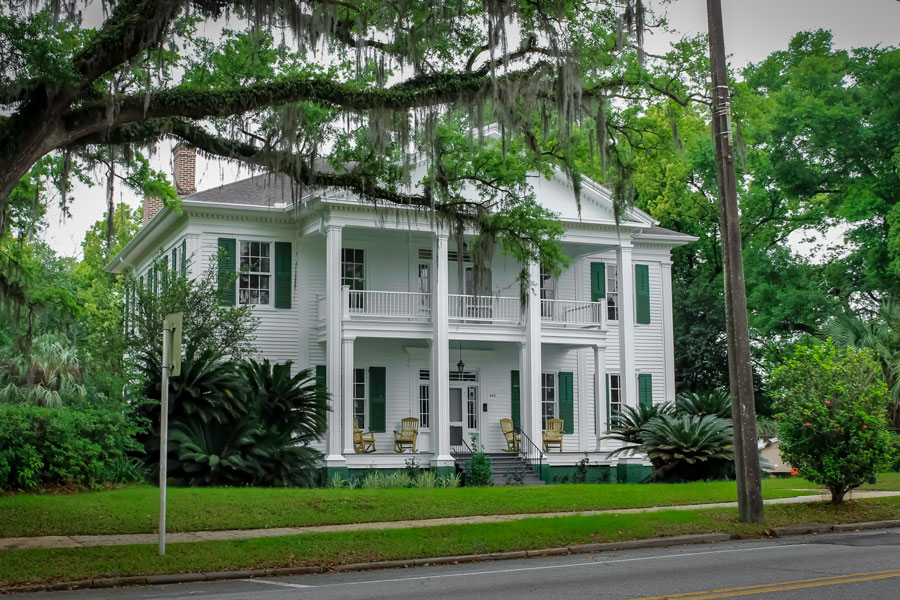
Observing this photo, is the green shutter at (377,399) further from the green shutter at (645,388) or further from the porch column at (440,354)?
the green shutter at (645,388)

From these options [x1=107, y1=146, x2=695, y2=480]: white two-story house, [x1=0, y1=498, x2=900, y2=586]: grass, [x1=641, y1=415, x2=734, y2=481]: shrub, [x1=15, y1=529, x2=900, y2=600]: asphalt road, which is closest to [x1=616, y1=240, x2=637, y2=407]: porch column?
[x1=107, y1=146, x2=695, y2=480]: white two-story house

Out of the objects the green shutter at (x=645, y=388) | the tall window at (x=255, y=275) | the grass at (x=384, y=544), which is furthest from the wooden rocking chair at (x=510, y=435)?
the grass at (x=384, y=544)

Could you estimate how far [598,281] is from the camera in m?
28.4

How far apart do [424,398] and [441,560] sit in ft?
50.4

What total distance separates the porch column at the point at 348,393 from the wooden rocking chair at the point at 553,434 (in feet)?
17.5

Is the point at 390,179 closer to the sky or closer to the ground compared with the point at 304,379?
closer to the sky

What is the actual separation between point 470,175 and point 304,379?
278 inches

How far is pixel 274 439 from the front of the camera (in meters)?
19.7

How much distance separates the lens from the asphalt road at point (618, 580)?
8.29 meters

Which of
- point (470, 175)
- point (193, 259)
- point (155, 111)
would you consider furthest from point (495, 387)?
point (155, 111)

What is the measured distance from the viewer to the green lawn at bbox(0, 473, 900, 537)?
1315 centimetres

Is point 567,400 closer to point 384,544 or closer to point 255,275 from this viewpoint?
point 255,275

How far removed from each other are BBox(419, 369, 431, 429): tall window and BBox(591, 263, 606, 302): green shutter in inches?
208

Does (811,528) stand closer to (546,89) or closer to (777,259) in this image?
(546,89)
